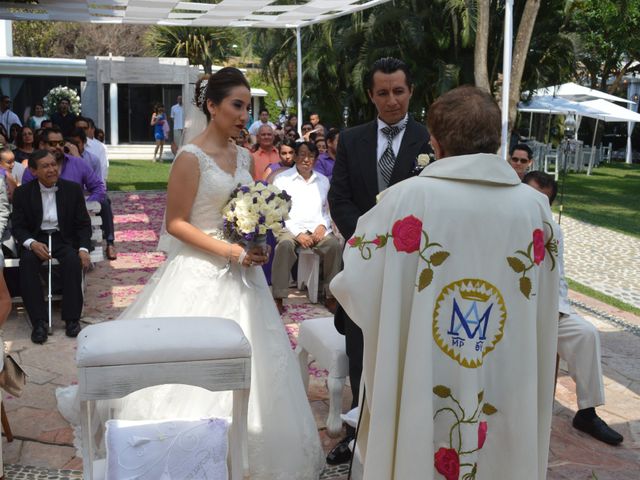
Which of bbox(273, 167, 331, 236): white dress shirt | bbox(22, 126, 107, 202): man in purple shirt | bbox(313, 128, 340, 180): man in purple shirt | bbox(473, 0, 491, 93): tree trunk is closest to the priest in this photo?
bbox(273, 167, 331, 236): white dress shirt

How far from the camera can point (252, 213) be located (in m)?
4.16

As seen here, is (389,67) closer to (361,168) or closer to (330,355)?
(361,168)

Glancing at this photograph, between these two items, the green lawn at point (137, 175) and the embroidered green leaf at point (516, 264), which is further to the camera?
the green lawn at point (137, 175)

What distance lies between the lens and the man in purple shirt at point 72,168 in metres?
8.92

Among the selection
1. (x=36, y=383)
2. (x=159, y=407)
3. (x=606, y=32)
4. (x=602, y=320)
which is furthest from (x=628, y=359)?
(x=606, y=32)

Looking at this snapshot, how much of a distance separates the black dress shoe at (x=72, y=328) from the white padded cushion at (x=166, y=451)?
132 inches

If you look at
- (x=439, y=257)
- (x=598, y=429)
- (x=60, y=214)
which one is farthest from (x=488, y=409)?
(x=60, y=214)

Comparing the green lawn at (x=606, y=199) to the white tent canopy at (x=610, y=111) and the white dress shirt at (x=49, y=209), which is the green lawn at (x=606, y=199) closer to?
the white tent canopy at (x=610, y=111)

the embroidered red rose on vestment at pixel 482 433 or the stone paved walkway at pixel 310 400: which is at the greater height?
the embroidered red rose on vestment at pixel 482 433

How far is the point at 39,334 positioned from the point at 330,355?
325 cm

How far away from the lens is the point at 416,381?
2.79 meters

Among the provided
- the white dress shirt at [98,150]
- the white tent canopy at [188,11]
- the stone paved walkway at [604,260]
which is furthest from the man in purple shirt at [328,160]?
the stone paved walkway at [604,260]

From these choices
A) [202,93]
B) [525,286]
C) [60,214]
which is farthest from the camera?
[60,214]

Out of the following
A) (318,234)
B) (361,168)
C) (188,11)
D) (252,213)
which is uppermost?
(188,11)
